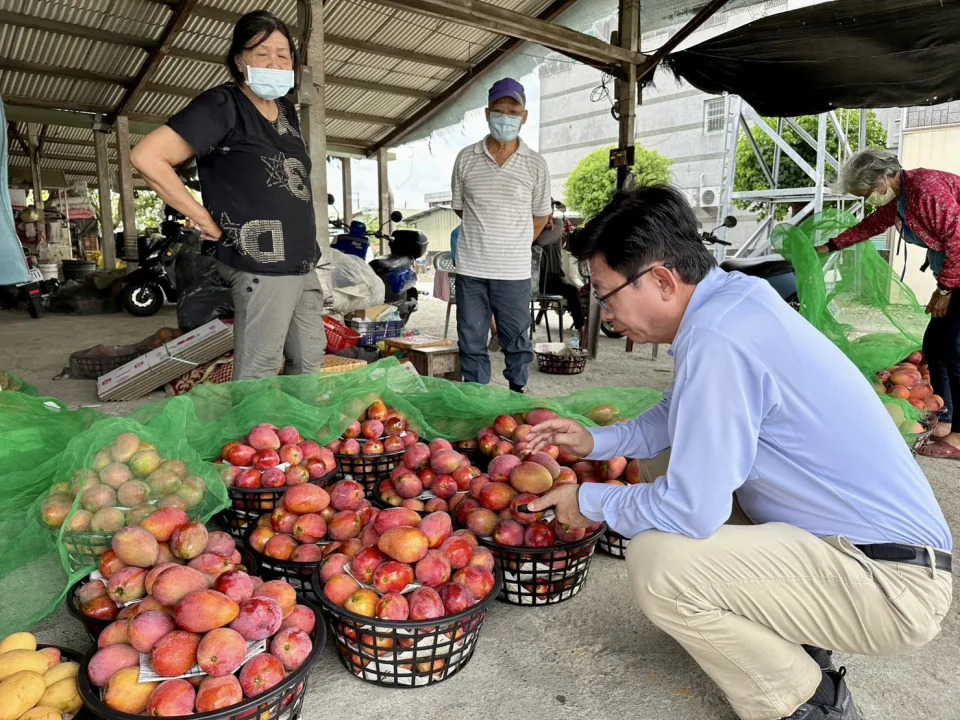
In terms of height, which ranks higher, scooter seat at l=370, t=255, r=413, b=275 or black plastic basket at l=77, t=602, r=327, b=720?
scooter seat at l=370, t=255, r=413, b=275

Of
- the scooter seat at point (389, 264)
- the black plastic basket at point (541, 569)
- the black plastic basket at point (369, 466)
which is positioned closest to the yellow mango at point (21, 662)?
the black plastic basket at point (541, 569)

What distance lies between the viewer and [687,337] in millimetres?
1401

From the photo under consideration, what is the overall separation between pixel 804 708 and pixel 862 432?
0.67 m

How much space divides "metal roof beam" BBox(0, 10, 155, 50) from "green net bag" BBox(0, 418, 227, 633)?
754 centimetres

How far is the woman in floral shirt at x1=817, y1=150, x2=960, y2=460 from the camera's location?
3402 mm

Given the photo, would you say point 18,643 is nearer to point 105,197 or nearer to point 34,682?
point 34,682

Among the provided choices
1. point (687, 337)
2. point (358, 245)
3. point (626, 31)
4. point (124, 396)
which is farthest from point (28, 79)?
point (687, 337)

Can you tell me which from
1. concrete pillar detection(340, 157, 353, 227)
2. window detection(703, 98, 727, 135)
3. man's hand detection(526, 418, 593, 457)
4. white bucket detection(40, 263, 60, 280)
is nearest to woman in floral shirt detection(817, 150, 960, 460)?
man's hand detection(526, 418, 593, 457)

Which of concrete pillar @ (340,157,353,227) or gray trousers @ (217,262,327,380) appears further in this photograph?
concrete pillar @ (340,157,353,227)

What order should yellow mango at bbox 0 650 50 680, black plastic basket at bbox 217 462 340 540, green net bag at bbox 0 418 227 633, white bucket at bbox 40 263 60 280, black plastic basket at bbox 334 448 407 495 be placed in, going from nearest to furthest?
yellow mango at bbox 0 650 50 680
green net bag at bbox 0 418 227 633
black plastic basket at bbox 217 462 340 540
black plastic basket at bbox 334 448 407 495
white bucket at bbox 40 263 60 280

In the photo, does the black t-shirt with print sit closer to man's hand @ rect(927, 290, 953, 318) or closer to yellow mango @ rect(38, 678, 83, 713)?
yellow mango @ rect(38, 678, 83, 713)

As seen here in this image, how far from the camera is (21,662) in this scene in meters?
1.33

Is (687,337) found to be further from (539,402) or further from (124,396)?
→ (124,396)

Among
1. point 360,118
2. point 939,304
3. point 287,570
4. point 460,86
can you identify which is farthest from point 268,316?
point 360,118
